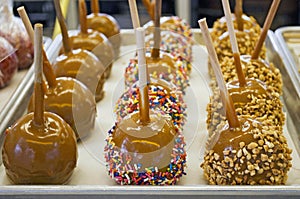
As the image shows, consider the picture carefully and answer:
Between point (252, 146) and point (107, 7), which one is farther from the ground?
point (252, 146)

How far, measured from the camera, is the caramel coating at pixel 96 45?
5.17 ft

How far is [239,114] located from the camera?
3.90 ft

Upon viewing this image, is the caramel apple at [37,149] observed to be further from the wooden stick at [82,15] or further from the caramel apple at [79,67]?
the wooden stick at [82,15]

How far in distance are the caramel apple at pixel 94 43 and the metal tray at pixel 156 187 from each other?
0.07 m

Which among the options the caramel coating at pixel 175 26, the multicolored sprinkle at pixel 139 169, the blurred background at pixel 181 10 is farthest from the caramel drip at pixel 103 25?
the blurred background at pixel 181 10

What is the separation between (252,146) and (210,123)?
213 millimetres

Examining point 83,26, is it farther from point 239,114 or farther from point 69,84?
point 239,114

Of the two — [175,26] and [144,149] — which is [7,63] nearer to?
[175,26]

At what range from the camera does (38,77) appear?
104 cm

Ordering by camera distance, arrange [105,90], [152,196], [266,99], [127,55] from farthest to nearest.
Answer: [127,55], [105,90], [266,99], [152,196]

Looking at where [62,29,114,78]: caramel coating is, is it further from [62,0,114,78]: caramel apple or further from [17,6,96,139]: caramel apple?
[17,6,96,139]: caramel apple

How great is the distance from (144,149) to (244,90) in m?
0.27

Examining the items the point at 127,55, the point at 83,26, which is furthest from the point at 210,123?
the point at 127,55

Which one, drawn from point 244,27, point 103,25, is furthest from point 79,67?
point 244,27
